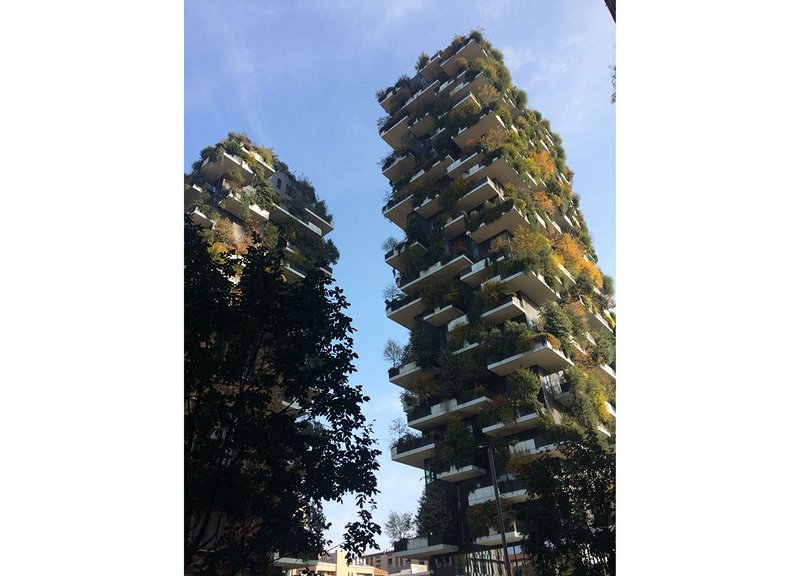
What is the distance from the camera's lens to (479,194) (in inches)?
750

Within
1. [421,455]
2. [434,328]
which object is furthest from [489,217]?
[421,455]

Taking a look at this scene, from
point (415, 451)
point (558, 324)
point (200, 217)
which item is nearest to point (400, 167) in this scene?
point (558, 324)

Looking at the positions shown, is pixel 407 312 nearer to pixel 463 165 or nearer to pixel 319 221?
pixel 319 221

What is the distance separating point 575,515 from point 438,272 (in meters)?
10.9

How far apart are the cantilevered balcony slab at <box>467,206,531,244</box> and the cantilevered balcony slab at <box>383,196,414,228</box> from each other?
11.1ft

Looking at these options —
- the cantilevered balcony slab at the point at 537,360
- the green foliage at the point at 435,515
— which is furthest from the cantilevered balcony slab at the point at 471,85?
the green foliage at the point at 435,515

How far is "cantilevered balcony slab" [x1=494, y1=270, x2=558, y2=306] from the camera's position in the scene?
16.6 m

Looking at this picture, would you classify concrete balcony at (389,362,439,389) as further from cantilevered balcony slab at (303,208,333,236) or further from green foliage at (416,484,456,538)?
cantilevered balcony slab at (303,208,333,236)

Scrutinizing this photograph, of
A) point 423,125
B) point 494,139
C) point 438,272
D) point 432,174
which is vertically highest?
point 423,125

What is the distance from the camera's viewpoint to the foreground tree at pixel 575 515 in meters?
8.35

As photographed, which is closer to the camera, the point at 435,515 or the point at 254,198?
the point at 435,515

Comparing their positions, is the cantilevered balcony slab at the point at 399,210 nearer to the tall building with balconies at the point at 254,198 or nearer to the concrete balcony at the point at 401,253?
the concrete balcony at the point at 401,253
